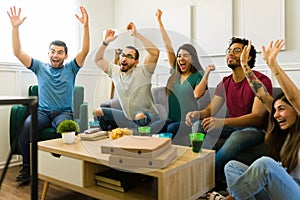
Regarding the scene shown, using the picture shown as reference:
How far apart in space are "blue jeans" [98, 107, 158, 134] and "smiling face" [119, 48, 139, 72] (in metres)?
0.36

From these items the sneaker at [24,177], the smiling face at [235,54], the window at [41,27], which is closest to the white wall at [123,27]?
the window at [41,27]

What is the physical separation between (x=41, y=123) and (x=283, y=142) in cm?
179

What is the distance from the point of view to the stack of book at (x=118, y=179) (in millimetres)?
1359

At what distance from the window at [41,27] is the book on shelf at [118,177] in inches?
69.7

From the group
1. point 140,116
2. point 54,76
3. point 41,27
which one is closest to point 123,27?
point 41,27

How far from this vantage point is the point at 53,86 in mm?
2469

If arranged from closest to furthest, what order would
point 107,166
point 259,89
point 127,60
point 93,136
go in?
point 107,166, point 259,89, point 93,136, point 127,60

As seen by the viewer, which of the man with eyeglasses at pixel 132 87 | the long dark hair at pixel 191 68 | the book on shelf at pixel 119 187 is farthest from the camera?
the long dark hair at pixel 191 68

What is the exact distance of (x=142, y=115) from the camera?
1.95m

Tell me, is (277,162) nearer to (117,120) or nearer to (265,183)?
(265,183)

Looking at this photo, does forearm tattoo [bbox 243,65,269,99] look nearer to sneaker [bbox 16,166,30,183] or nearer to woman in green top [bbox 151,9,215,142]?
woman in green top [bbox 151,9,215,142]

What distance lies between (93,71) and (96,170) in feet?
6.76

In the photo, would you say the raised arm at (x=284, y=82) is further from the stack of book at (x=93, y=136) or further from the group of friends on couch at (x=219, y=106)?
the stack of book at (x=93, y=136)

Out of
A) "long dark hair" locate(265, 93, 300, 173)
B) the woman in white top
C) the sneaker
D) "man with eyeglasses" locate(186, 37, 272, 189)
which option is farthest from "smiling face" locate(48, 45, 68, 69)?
"long dark hair" locate(265, 93, 300, 173)
